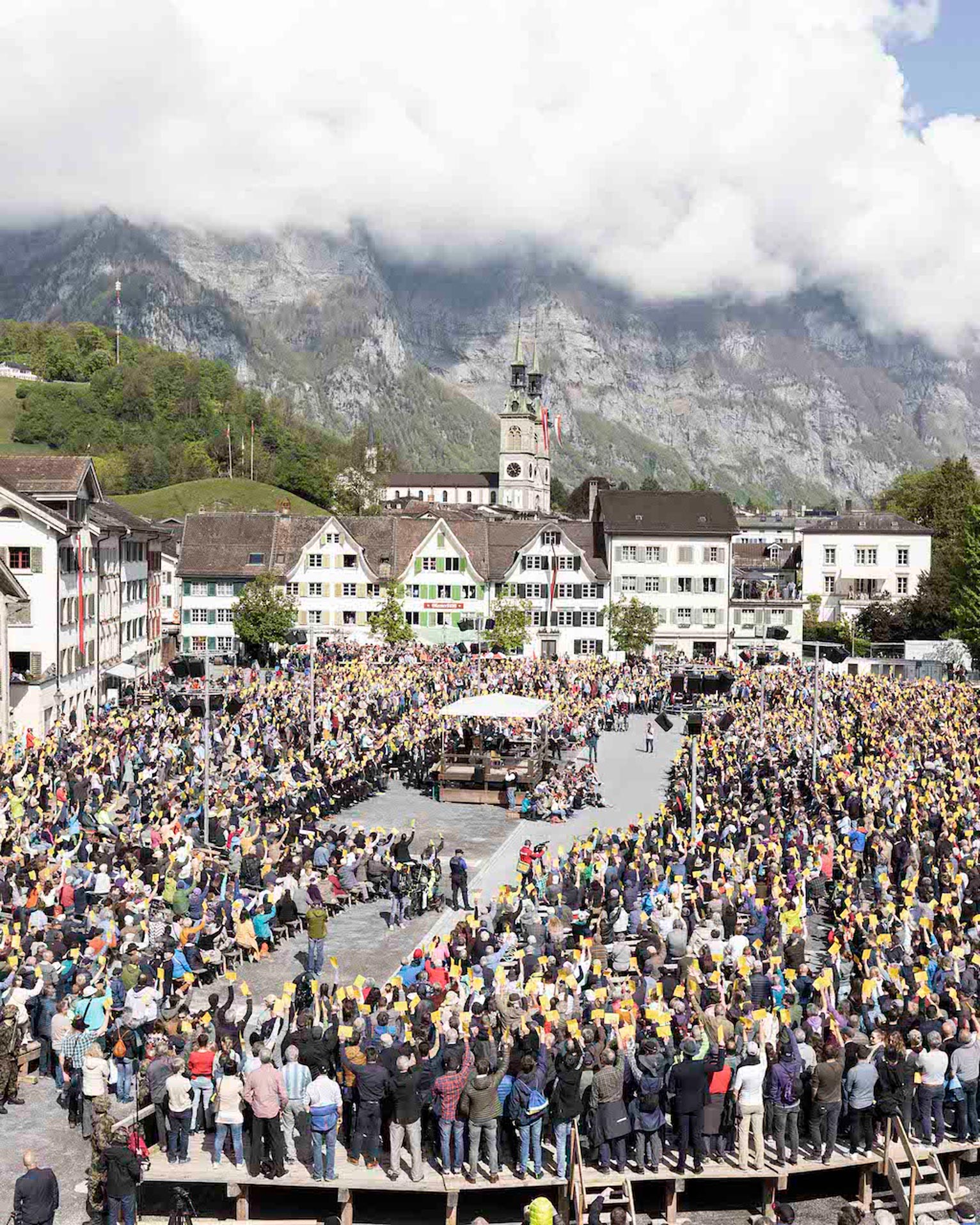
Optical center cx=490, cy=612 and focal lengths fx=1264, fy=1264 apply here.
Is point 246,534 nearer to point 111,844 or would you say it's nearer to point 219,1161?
point 111,844

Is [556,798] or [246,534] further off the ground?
[246,534]

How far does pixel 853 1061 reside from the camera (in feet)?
52.3

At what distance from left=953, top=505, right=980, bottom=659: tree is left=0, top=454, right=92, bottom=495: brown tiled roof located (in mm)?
52109

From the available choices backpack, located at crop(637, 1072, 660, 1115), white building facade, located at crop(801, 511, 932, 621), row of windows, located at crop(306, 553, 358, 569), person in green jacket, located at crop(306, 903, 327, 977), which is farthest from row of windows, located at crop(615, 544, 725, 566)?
backpack, located at crop(637, 1072, 660, 1115)

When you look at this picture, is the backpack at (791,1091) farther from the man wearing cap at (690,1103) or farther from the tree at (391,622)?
the tree at (391,622)

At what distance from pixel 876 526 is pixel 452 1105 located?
94.7 meters

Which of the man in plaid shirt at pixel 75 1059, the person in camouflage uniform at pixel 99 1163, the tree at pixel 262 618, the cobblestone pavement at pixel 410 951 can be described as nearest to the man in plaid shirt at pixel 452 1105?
the cobblestone pavement at pixel 410 951

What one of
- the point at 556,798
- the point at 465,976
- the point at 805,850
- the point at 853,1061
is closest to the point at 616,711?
the point at 556,798

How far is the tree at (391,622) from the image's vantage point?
81562mm

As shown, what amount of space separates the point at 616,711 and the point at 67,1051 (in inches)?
1673

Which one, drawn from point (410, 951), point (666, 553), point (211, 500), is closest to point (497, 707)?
point (410, 951)

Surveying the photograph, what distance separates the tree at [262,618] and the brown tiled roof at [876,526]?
46251 mm

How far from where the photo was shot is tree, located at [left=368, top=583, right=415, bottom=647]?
8156cm

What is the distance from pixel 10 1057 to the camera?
17.5 m
